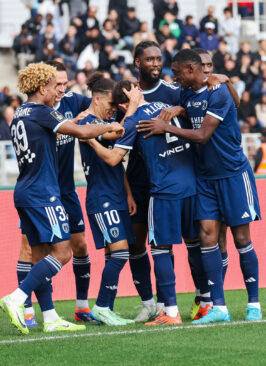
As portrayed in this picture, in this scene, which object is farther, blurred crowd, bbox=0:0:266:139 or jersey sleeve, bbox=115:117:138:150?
blurred crowd, bbox=0:0:266:139

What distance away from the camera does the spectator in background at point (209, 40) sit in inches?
718

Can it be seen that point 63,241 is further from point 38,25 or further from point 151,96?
point 38,25

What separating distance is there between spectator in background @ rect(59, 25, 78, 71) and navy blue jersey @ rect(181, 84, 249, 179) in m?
10.5

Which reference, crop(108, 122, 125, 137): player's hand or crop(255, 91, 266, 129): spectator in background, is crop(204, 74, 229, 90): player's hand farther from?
crop(255, 91, 266, 129): spectator in background

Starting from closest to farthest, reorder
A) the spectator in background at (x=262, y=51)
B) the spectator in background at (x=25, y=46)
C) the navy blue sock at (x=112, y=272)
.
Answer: the navy blue sock at (x=112, y=272)
the spectator in background at (x=25, y=46)
the spectator in background at (x=262, y=51)

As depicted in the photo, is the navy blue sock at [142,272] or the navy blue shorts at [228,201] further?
the navy blue sock at [142,272]

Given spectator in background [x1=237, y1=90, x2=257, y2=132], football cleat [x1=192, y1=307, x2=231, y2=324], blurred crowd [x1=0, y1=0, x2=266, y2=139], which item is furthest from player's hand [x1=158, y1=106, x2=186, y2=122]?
spectator in background [x1=237, y1=90, x2=257, y2=132]

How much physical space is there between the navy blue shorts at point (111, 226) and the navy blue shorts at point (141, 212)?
242mm

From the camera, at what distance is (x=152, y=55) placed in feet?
23.0

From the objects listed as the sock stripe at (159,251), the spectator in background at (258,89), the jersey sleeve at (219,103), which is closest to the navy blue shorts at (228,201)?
the sock stripe at (159,251)

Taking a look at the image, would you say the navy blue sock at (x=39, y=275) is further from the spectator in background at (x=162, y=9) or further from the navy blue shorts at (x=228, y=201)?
the spectator in background at (x=162, y=9)

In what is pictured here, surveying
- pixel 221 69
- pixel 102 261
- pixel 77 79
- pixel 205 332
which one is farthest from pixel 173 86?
pixel 221 69

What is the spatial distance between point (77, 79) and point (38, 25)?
2016 millimetres

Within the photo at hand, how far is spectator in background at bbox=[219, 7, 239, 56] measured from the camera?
1938 centimetres
